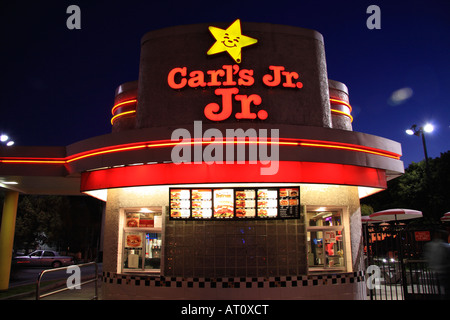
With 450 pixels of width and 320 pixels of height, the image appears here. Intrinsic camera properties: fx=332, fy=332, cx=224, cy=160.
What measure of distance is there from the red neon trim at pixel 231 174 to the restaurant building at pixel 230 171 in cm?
3

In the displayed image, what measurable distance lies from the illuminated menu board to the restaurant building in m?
0.03

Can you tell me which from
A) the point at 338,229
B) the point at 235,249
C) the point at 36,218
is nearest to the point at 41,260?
the point at 36,218

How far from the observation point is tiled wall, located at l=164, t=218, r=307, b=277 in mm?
8680

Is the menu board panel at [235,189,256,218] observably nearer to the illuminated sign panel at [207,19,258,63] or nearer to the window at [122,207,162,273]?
the window at [122,207,162,273]

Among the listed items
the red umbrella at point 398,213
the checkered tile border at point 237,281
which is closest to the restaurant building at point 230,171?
the checkered tile border at point 237,281

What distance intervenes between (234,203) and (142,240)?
10.2 feet

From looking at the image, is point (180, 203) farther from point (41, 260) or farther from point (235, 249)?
point (41, 260)

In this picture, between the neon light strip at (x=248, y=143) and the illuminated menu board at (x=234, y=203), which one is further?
the illuminated menu board at (x=234, y=203)

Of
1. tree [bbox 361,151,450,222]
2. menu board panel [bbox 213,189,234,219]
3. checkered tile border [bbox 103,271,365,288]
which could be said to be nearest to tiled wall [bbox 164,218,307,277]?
checkered tile border [bbox 103,271,365,288]

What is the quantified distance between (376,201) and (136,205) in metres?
35.8

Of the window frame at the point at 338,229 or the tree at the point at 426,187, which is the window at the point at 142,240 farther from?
the tree at the point at 426,187

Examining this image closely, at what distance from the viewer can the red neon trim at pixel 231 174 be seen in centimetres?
838
